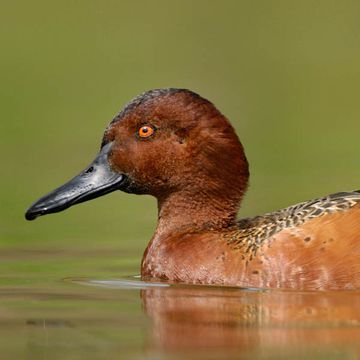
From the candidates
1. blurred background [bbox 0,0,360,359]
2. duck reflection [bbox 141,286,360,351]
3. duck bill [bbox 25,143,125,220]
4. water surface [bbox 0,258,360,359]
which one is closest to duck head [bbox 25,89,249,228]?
duck bill [bbox 25,143,125,220]

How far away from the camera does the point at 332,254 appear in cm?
890

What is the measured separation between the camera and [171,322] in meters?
7.53

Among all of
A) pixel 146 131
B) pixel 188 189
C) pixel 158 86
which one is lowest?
pixel 188 189

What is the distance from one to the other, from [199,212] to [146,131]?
65 centimetres

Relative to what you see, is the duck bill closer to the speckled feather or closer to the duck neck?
the duck neck

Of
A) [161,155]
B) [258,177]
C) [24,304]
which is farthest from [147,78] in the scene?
[24,304]

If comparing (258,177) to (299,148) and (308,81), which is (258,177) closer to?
(299,148)

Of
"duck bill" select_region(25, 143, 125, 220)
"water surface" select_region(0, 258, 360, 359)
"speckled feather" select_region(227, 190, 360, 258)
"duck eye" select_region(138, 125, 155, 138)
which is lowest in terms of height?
"water surface" select_region(0, 258, 360, 359)

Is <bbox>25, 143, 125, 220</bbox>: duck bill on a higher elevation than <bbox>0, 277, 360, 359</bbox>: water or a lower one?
higher

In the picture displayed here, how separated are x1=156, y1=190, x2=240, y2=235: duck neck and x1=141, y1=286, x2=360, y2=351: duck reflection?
855 mm

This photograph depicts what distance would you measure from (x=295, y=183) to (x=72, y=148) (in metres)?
4.13

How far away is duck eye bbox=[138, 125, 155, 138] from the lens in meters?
9.79

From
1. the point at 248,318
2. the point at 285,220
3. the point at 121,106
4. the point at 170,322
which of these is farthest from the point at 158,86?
the point at 170,322

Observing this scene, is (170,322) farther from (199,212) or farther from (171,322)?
(199,212)
